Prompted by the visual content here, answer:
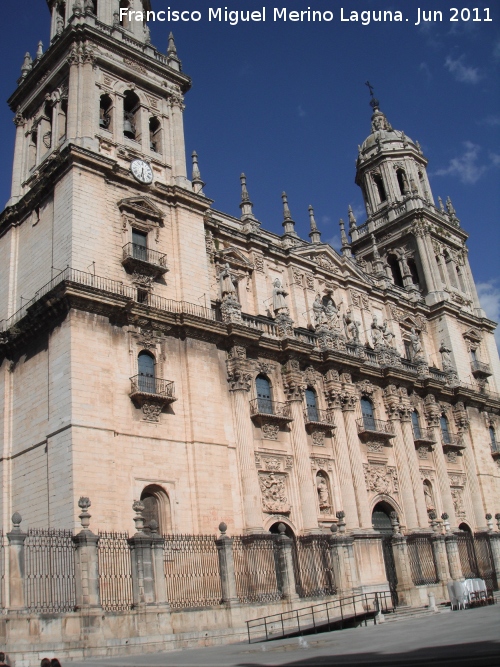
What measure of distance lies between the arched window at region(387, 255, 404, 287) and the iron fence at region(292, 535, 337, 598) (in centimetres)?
2272

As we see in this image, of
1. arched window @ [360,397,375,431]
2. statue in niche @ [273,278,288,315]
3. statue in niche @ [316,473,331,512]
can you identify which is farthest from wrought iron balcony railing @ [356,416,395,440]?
statue in niche @ [273,278,288,315]

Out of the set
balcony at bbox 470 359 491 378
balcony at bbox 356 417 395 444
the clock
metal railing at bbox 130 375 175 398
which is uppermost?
the clock

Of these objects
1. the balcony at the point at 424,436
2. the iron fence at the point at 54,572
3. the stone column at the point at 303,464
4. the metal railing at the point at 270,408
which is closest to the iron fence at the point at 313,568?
the stone column at the point at 303,464

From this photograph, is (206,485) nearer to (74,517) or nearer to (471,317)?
(74,517)

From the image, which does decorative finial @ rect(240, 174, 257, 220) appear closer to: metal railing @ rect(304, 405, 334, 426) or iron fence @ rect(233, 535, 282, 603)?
metal railing @ rect(304, 405, 334, 426)

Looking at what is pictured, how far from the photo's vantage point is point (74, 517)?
62.9 feet

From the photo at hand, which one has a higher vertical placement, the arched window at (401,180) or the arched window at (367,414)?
the arched window at (401,180)

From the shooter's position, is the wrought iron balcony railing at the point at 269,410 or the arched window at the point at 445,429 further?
the arched window at the point at 445,429

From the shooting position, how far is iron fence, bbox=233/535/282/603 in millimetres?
20594

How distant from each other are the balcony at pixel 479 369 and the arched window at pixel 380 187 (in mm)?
12647

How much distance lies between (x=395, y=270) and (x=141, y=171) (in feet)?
70.2

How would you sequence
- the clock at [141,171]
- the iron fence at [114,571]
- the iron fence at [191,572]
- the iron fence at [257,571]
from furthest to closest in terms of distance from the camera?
1. the clock at [141,171]
2. the iron fence at [257,571]
3. the iron fence at [191,572]
4. the iron fence at [114,571]

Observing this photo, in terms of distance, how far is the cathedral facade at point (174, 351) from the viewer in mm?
21953

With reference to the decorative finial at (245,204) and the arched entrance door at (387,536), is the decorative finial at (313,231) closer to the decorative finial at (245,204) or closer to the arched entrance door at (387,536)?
the decorative finial at (245,204)
